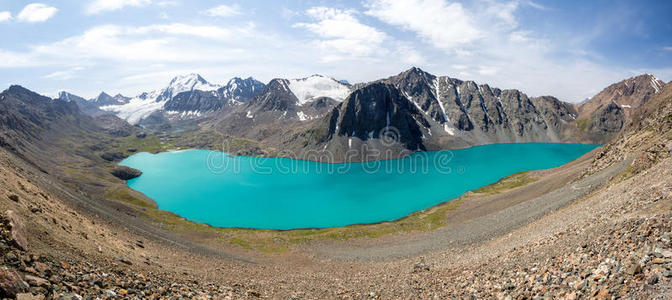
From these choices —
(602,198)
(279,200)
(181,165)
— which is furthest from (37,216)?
(181,165)

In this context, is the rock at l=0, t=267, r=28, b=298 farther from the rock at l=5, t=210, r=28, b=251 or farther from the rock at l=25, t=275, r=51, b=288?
the rock at l=5, t=210, r=28, b=251

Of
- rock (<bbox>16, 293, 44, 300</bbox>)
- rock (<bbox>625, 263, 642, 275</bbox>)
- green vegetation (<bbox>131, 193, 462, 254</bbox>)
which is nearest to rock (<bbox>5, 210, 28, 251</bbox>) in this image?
rock (<bbox>16, 293, 44, 300</bbox>)

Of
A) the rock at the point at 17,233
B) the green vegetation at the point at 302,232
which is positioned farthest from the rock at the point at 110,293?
the green vegetation at the point at 302,232

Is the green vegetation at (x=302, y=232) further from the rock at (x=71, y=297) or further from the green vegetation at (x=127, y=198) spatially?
the rock at (x=71, y=297)

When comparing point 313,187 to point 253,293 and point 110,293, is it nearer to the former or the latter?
point 253,293

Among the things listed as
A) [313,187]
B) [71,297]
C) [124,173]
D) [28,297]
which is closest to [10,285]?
[28,297]
